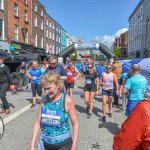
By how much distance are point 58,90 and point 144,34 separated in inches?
1828

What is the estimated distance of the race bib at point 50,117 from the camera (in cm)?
253

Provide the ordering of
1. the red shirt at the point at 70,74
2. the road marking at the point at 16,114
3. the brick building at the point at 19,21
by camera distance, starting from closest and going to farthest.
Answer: the road marking at the point at 16,114, the red shirt at the point at 70,74, the brick building at the point at 19,21

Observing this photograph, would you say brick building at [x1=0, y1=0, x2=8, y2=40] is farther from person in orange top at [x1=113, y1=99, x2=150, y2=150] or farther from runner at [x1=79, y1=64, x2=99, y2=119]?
person in orange top at [x1=113, y1=99, x2=150, y2=150]

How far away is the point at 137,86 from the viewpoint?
186 inches

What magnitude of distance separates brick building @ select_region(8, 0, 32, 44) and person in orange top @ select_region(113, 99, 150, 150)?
881 inches

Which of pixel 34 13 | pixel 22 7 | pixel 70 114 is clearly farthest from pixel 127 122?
pixel 34 13

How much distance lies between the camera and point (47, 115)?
8.46 feet

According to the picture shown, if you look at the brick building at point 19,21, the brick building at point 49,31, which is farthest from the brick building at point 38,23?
the brick building at point 49,31

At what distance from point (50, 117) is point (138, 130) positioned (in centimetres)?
128

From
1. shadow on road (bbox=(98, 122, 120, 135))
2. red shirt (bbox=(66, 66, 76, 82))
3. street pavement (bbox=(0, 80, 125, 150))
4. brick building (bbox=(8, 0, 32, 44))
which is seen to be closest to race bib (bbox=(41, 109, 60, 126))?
street pavement (bbox=(0, 80, 125, 150))

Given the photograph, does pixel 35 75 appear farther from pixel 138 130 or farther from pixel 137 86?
pixel 138 130

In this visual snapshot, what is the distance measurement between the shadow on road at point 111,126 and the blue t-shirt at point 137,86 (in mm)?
1358

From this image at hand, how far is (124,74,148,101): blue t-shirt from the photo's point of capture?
15.5 feet

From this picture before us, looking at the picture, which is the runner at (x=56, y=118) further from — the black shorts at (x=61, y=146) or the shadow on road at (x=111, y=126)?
the shadow on road at (x=111, y=126)
